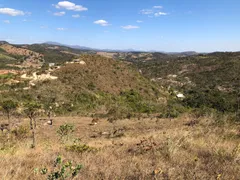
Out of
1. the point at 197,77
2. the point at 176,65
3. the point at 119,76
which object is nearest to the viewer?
the point at 119,76

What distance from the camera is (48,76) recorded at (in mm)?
27141

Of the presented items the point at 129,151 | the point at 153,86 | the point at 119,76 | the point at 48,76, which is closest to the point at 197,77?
the point at 153,86

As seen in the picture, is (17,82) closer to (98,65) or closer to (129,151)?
(98,65)

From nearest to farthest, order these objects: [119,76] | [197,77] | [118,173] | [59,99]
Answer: [118,173] < [59,99] < [119,76] < [197,77]

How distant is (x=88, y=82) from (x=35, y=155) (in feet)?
81.2

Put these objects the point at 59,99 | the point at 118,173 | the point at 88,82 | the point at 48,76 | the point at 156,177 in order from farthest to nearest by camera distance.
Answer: the point at 88,82 → the point at 48,76 → the point at 59,99 → the point at 118,173 → the point at 156,177

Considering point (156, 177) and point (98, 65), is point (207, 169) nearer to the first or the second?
point (156, 177)

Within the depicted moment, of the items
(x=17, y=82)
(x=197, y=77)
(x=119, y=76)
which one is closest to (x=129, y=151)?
(x=17, y=82)

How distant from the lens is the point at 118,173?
3.21 m

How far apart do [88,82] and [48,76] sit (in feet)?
15.5

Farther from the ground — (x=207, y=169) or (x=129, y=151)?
(x=207, y=169)

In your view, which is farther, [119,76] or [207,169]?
[119,76]

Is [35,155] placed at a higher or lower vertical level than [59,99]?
higher

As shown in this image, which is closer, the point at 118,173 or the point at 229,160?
the point at 118,173
